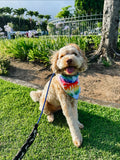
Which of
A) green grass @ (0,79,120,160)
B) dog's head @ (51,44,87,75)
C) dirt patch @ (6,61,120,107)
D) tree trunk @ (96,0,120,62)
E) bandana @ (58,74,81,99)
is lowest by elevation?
green grass @ (0,79,120,160)

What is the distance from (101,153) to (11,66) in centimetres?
464

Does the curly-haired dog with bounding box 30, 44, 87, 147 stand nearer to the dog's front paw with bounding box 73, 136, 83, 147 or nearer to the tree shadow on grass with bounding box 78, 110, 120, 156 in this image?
the dog's front paw with bounding box 73, 136, 83, 147

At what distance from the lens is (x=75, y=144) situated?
6.64 ft

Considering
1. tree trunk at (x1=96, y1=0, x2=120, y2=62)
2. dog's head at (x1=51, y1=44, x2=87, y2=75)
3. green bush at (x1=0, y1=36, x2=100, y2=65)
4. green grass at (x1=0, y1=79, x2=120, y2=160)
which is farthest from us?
green bush at (x1=0, y1=36, x2=100, y2=65)

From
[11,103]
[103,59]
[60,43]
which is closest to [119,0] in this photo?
[103,59]

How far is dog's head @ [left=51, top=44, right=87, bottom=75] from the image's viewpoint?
178 centimetres

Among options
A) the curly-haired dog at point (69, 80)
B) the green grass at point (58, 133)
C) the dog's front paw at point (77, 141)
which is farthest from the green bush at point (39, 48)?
the dog's front paw at point (77, 141)

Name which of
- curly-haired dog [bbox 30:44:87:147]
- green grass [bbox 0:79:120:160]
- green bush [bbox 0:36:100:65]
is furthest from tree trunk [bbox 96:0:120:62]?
curly-haired dog [bbox 30:44:87:147]

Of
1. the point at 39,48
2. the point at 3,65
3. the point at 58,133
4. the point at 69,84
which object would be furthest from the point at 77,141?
the point at 39,48

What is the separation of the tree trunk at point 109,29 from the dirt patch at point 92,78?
577 millimetres

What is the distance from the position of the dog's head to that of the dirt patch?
4.65 ft

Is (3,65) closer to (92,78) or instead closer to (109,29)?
(92,78)

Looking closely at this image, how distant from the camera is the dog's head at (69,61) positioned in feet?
5.83

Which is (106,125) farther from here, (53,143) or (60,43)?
(60,43)
